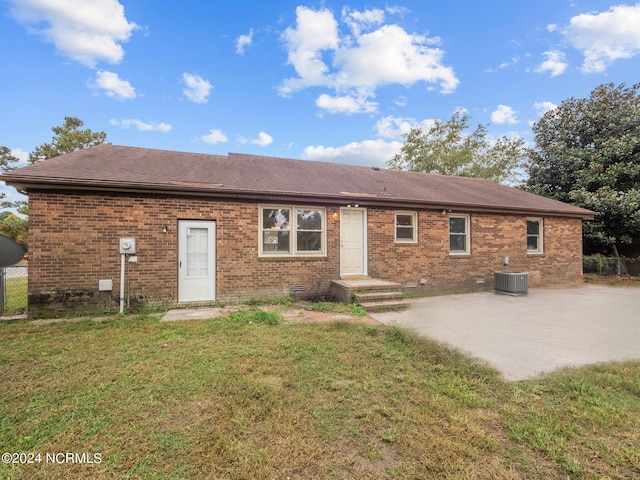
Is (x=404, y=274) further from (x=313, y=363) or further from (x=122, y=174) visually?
(x=122, y=174)

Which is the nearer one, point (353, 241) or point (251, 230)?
point (251, 230)

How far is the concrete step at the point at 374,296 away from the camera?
281 inches

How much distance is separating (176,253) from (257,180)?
2.98m

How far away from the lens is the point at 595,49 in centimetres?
1126

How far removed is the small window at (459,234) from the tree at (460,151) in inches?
649

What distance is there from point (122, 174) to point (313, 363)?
257 inches

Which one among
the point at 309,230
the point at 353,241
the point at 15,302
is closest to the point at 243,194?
the point at 309,230

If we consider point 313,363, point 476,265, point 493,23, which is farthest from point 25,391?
point 493,23

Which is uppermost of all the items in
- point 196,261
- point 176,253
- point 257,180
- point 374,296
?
point 257,180

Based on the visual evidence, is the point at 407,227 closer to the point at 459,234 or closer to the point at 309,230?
the point at 459,234

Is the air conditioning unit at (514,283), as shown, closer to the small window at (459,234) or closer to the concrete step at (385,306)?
the small window at (459,234)

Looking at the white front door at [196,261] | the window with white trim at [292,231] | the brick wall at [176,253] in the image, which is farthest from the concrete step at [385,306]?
the white front door at [196,261]

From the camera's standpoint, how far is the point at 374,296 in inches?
283

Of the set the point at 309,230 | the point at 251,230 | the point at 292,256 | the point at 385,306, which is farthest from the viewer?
the point at 309,230
